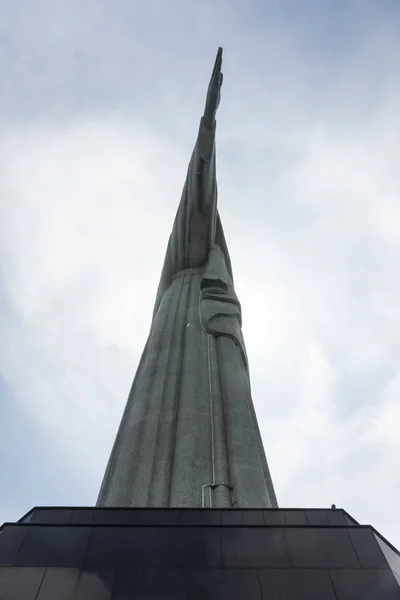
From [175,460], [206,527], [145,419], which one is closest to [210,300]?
[145,419]

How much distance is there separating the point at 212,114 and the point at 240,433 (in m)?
6.74

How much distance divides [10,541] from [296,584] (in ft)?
6.06

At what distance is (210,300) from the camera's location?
30.9ft

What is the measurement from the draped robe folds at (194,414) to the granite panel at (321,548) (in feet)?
6.38

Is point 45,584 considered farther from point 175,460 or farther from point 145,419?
point 145,419

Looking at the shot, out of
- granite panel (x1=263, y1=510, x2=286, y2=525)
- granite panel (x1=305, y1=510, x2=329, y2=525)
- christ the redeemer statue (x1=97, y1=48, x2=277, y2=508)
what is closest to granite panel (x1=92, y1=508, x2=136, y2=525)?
granite panel (x1=263, y1=510, x2=286, y2=525)

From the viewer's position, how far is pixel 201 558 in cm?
344

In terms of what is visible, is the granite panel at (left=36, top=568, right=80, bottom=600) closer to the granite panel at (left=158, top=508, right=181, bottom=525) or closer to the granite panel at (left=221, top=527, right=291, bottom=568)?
the granite panel at (left=158, top=508, right=181, bottom=525)

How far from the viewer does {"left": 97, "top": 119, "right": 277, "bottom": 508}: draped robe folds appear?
594 centimetres

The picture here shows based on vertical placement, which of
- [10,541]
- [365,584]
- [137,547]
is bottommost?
[365,584]

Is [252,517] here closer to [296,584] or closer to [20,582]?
[296,584]

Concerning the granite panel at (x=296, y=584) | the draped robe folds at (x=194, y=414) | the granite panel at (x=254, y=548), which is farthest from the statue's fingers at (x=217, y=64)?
the granite panel at (x=296, y=584)

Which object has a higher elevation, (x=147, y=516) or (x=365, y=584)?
(x=147, y=516)

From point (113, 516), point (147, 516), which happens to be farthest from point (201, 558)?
point (113, 516)
